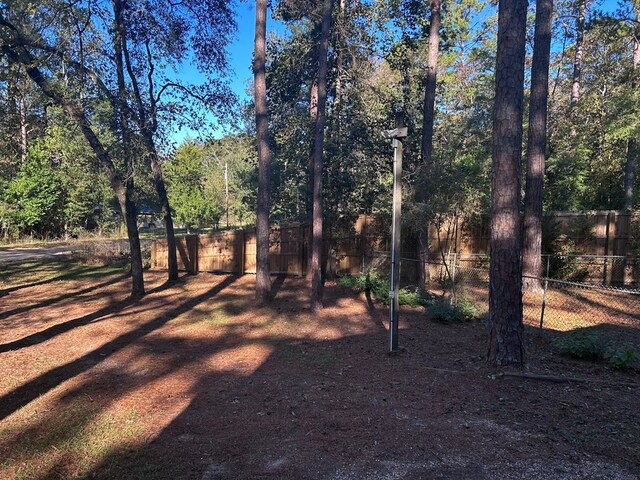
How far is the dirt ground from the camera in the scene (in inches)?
126

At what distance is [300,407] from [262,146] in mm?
7504

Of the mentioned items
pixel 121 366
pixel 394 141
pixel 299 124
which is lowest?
pixel 121 366

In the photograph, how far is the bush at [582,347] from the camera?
5727mm

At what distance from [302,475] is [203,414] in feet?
5.43

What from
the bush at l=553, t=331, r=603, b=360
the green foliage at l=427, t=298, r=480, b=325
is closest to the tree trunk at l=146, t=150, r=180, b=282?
the green foliage at l=427, t=298, r=480, b=325

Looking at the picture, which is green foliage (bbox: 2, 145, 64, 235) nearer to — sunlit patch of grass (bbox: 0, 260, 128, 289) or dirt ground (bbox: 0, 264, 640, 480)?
sunlit patch of grass (bbox: 0, 260, 128, 289)

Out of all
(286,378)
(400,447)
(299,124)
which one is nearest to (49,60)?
(299,124)

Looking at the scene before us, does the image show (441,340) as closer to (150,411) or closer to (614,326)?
(614,326)

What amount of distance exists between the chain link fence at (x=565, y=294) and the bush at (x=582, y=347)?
199 centimetres

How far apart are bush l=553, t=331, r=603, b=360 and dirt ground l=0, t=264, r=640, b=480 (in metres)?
0.17

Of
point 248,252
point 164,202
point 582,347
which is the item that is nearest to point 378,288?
point 582,347

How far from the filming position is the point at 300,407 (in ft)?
14.4

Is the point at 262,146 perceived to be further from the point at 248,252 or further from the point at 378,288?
the point at 248,252

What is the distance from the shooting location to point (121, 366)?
612 centimetres
